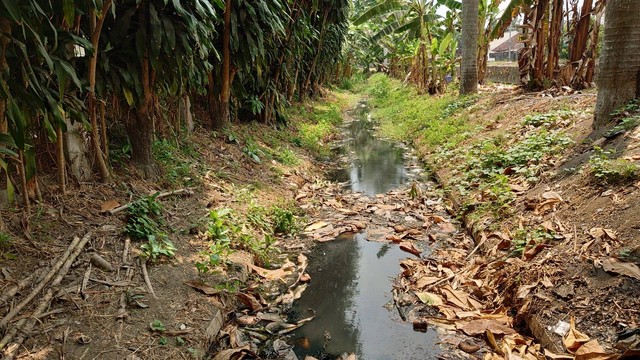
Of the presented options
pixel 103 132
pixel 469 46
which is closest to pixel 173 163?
pixel 103 132

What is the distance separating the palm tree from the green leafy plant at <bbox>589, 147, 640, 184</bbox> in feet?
24.8

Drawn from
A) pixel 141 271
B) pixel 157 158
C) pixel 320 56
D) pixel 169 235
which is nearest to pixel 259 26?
pixel 157 158

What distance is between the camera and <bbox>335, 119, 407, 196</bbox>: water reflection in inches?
307

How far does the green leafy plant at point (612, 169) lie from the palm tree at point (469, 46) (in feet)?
24.8

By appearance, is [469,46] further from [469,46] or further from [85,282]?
[85,282]

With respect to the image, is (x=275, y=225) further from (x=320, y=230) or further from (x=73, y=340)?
(x=73, y=340)

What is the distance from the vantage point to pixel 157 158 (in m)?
Answer: 5.37

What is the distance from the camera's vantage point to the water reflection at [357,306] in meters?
3.41

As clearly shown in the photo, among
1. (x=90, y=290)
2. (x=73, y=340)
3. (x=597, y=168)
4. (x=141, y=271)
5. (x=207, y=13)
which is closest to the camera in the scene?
(x=73, y=340)

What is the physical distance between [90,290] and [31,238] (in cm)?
63

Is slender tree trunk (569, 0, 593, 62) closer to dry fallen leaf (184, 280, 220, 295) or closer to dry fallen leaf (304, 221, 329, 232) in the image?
dry fallen leaf (304, 221, 329, 232)

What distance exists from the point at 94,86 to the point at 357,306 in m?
3.10

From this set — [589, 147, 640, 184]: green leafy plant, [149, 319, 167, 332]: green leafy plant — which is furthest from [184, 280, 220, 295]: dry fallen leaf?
[589, 147, 640, 184]: green leafy plant

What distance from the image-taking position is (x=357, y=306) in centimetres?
402
